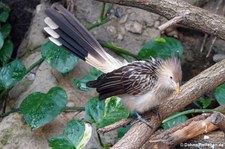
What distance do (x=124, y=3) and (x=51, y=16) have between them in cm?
41

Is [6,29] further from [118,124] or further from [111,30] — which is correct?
[118,124]

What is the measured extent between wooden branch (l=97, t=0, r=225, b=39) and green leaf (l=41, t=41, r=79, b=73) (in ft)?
1.92

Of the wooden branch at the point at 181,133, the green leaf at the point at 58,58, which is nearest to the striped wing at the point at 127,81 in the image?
the wooden branch at the point at 181,133

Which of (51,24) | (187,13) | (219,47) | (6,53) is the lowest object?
(6,53)

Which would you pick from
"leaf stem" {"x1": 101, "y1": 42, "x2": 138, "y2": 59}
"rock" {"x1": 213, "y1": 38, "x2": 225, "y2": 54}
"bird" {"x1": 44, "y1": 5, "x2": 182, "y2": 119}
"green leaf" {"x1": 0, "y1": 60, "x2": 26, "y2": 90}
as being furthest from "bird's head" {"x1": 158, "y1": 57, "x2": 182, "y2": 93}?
"rock" {"x1": 213, "y1": 38, "x2": 225, "y2": 54}

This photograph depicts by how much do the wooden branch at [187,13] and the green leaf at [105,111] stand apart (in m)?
0.53

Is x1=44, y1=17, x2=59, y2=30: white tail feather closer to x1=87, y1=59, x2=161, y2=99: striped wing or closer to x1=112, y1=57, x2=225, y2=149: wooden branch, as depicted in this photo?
x1=87, y1=59, x2=161, y2=99: striped wing

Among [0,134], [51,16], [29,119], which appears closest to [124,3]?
[51,16]

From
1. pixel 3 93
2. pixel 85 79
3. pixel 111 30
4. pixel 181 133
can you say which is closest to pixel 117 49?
pixel 111 30

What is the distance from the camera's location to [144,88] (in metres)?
2.88

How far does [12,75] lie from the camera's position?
3502 millimetres

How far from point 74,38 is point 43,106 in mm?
535

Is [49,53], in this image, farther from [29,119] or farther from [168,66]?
[168,66]

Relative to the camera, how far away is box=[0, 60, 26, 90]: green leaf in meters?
3.49
